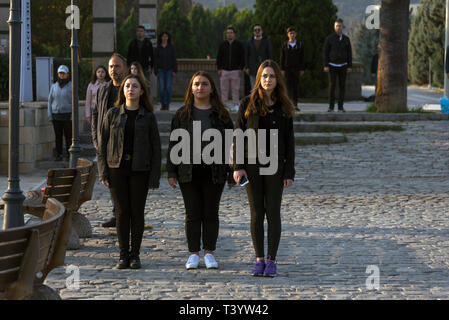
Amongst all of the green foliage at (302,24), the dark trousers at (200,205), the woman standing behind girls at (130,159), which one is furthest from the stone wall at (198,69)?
the dark trousers at (200,205)

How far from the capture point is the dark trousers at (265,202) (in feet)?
26.0

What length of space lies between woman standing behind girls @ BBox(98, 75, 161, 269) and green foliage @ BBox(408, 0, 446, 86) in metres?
39.1

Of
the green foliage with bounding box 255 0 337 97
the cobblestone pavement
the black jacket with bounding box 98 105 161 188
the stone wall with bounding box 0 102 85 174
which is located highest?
the green foliage with bounding box 255 0 337 97

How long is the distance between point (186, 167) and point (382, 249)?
2.28 metres

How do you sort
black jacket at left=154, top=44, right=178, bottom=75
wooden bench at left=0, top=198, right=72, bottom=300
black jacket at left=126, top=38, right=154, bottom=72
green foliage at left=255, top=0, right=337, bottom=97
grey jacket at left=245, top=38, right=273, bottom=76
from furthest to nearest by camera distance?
green foliage at left=255, top=0, right=337, bottom=97
black jacket at left=126, top=38, right=154, bottom=72
black jacket at left=154, top=44, right=178, bottom=75
grey jacket at left=245, top=38, right=273, bottom=76
wooden bench at left=0, top=198, right=72, bottom=300

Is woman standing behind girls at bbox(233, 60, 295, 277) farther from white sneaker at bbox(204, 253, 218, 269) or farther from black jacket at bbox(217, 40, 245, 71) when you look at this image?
black jacket at bbox(217, 40, 245, 71)

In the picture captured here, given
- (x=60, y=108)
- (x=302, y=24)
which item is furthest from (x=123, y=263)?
(x=302, y=24)

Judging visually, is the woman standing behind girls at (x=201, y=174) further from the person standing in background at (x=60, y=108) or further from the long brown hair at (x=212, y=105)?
the person standing in background at (x=60, y=108)

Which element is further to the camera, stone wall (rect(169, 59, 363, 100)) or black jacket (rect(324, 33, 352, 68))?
stone wall (rect(169, 59, 363, 100))

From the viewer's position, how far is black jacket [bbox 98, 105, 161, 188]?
8.18m

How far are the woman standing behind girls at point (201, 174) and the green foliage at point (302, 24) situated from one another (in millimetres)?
20727

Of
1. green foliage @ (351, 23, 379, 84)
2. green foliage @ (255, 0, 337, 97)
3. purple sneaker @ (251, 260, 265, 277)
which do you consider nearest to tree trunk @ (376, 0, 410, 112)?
green foliage @ (255, 0, 337, 97)

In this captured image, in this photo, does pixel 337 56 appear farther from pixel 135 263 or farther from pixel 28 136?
pixel 135 263
